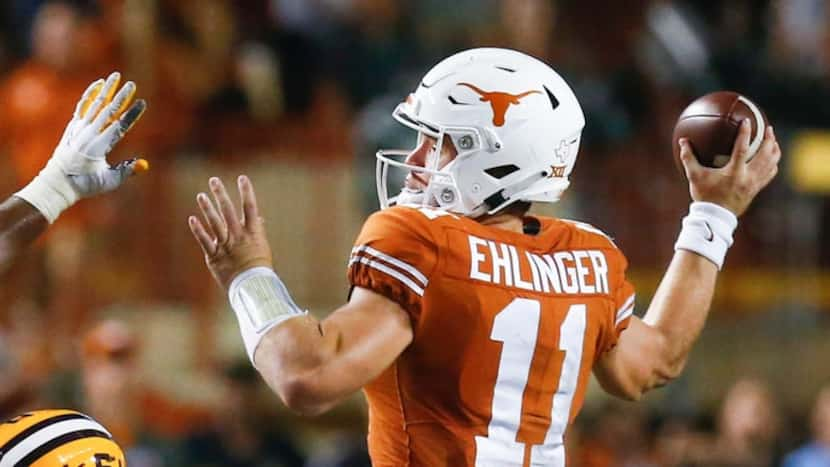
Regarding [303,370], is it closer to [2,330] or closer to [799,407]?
[2,330]

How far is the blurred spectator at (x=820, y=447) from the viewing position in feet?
24.1

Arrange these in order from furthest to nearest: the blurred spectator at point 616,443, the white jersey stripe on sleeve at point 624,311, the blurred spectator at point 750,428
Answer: the blurred spectator at point 616,443 < the blurred spectator at point 750,428 < the white jersey stripe on sleeve at point 624,311

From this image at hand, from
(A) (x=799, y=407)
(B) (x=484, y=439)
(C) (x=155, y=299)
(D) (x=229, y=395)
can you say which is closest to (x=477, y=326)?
(B) (x=484, y=439)

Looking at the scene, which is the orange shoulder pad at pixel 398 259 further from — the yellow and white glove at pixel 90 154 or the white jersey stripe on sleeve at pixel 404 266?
the yellow and white glove at pixel 90 154

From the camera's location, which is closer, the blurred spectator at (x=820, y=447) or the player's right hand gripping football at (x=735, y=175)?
the player's right hand gripping football at (x=735, y=175)

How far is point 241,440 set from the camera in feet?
24.0

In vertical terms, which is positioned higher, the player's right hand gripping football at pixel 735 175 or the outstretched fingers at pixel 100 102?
the outstretched fingers at pixel 100 102

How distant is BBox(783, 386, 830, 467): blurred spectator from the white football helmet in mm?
4336

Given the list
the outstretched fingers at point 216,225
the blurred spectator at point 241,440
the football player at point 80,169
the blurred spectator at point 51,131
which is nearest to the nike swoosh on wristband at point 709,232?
the outstretched fingers at point 216,225

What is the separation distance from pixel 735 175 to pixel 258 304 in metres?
1.22

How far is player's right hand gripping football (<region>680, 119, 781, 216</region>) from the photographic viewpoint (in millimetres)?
3664

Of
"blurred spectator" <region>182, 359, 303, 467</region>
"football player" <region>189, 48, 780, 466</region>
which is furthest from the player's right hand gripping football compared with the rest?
"blurred spectator" <region>182, 359, 303, 467</region>

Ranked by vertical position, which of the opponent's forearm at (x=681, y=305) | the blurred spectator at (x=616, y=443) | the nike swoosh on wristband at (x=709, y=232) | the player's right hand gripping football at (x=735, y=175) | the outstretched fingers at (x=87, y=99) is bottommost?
the blurred spectator at (x=616, y=443)

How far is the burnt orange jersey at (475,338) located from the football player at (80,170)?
0.71m
